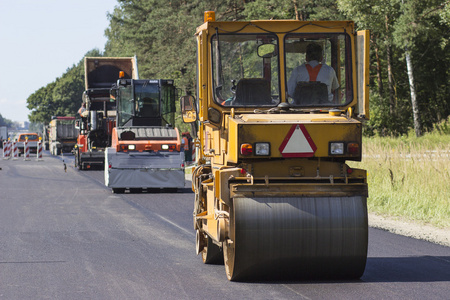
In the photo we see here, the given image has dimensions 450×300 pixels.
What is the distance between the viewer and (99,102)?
32.6 metres

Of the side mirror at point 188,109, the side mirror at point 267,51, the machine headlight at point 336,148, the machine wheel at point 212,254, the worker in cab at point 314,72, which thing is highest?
the side mirror at point 267,51

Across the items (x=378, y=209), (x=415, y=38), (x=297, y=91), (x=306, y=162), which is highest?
(x=415, y=38)

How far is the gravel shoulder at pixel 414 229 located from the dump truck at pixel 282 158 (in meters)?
3.71

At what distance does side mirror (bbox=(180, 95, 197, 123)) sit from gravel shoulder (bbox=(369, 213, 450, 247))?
4234mm

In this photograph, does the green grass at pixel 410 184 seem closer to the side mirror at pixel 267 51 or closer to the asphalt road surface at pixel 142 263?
the asphalt road surface at pixel 142 263

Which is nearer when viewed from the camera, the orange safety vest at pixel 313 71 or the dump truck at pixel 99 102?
the orange safety vest at pixel 313 71

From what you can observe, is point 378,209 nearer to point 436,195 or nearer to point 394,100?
point 436,195

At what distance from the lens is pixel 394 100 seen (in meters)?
48.8

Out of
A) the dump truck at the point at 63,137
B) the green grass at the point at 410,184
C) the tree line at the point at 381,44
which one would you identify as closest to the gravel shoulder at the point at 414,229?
the green grass at the point at 410,184

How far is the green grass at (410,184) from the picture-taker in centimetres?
1481

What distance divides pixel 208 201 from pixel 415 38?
121ft

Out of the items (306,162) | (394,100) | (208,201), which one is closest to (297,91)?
(306,162)

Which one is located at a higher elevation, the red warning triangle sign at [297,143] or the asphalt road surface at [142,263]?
the red warning triangle sign at [297,143]

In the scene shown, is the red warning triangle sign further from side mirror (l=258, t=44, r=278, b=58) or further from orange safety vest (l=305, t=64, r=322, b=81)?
side mirror (l=258, t=44, r=278, b=58)
